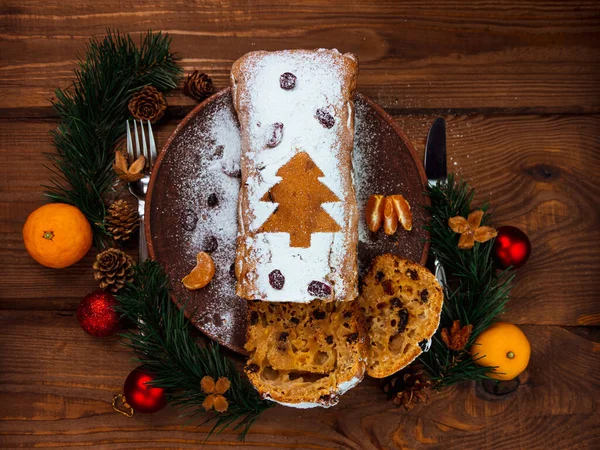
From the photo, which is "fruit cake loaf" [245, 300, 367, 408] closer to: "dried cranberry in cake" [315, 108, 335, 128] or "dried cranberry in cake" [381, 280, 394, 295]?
"dried cranberry in cake" [381, 280, 394, 295]

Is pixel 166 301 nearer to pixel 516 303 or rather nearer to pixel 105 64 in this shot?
pixel 105 64

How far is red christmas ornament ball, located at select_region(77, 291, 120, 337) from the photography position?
6.51 ft

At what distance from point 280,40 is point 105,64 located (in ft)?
2.27

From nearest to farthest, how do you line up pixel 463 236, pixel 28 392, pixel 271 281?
1. pixel 271 281
2. pixel 463 236
3. pixel 28 392

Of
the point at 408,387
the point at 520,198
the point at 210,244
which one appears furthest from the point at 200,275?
the point at 520,198

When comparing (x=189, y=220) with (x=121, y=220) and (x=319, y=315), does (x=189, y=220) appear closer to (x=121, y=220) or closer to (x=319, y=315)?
(x=121, y=220)

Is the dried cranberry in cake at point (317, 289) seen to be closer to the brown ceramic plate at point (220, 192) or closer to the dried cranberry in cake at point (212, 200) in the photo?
the brown ceramic plate at point (220, 192)

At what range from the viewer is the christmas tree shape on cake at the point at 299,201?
6.00 feet

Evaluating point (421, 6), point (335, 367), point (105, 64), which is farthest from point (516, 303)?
point (105, 64)

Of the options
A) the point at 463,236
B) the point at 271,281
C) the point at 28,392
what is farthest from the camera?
the point at 28,392

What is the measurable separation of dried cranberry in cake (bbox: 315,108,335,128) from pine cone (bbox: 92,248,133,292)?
2.90 feet

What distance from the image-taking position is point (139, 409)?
2010mm

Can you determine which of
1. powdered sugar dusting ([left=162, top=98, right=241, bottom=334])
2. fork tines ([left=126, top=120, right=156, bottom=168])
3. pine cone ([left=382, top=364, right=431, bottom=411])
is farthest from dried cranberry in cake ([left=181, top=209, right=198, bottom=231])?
pine cone ([left=382, top=364, right=431, bottom=411])

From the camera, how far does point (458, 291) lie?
205cm
